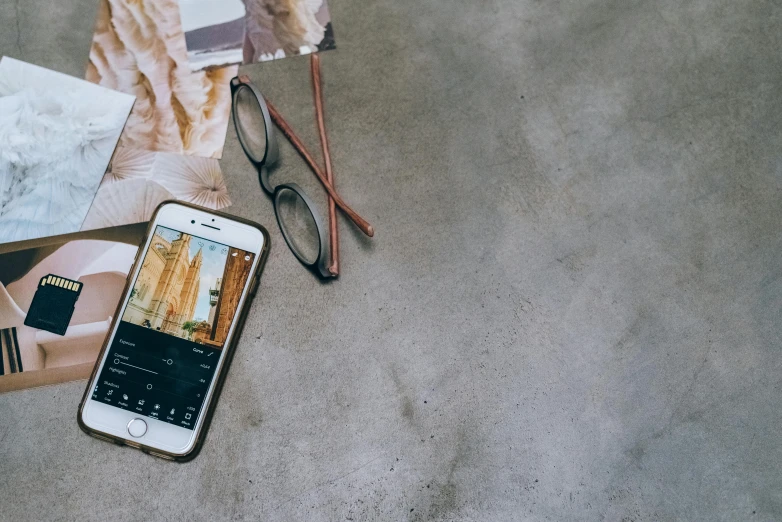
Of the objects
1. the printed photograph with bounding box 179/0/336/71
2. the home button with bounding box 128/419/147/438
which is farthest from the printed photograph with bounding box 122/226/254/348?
the printed photograph with bounding box 179/0/336/71

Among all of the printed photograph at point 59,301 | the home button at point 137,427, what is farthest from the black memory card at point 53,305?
the home button at point 137,427

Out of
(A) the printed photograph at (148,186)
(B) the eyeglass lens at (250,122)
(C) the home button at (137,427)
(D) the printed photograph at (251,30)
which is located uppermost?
(D) the printed photograph at (251,30)

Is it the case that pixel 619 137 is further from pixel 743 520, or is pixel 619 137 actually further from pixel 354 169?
pixel 743 520

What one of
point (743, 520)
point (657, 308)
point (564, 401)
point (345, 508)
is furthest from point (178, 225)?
point (743, 520)

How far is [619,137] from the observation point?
0.81 metres

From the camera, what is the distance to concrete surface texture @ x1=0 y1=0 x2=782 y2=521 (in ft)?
2.37

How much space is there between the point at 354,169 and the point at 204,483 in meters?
0.47

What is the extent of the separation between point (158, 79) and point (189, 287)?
12.3 inches

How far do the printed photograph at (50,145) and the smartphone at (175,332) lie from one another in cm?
12

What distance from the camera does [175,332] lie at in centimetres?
71

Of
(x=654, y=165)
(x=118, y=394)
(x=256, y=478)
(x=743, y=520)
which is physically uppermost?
(x=654, y=165)

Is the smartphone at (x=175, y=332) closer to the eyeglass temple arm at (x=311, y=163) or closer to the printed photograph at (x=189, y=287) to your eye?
the printed photograph at (x=189, y=287)

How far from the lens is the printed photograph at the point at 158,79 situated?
767mm

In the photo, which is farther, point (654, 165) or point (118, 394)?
point (654, 165)
